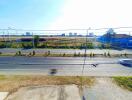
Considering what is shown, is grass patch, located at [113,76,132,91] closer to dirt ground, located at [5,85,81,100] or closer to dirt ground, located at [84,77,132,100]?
dirt ground, located at [84,77,132,100]

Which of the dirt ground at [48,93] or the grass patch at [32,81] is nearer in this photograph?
the dirt ground at [48,93]

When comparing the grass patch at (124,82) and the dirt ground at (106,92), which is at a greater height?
the grass patch at (124,82)

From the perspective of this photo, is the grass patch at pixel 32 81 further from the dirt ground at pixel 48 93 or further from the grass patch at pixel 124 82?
the grass patch at pixel 124 82

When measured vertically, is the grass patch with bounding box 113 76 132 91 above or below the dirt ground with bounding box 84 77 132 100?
above

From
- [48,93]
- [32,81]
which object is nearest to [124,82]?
[48,93]

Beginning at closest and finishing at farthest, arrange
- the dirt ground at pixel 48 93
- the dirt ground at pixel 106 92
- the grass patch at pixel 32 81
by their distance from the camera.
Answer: the dirt ground at pixel 48 93 → the dirt ground at pixel 106 92 → the grass patch at pixel 32 81

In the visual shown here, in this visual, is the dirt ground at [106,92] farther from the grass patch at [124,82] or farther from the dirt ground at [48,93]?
the dirt ground at [48,93]

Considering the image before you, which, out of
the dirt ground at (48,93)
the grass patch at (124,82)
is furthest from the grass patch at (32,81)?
the grass patch at (124,82)

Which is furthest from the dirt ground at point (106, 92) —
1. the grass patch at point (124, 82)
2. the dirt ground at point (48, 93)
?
the dirt ground at point (48, 93)

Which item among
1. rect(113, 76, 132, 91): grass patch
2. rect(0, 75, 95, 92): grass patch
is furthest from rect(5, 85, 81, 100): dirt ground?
rect(113, 76, 132, 91): grass patch

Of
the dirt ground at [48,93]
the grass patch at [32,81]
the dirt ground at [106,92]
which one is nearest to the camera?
the dirt ground at [48,93]

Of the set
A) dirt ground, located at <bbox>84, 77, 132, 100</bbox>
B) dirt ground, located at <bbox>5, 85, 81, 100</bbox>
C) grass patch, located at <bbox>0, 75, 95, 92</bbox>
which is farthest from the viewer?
grass patch, located at <bbox>0, 75, 95, 92</bbox>

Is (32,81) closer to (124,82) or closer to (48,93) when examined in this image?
(48,93)
